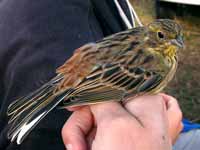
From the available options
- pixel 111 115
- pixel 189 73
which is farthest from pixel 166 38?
pixel 189 73

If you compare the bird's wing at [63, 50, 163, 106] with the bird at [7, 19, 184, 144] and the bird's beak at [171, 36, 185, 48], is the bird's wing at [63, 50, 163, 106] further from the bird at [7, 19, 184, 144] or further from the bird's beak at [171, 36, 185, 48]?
the bird's beak at [171, 36, 185, 48]

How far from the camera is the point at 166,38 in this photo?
236 cm

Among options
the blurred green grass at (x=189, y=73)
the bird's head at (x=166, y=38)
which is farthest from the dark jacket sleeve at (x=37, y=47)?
the blurred green grass at (x=189, y=73)

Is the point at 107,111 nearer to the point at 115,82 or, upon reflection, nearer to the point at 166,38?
the point at 115,82

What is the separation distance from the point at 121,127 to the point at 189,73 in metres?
3.75

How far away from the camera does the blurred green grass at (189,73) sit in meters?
4.92

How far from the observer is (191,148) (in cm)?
310

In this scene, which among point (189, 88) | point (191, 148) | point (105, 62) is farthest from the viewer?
point (189, 88)

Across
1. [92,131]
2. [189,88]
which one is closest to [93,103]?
[92,131]

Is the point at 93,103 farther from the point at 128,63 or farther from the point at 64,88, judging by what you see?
the point at 128,63

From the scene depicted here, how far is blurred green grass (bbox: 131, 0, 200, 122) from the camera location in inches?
194

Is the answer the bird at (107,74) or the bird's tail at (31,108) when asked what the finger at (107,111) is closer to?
the bird at (107,74)

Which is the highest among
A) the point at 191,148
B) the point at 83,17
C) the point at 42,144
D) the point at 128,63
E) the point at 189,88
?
the point at 83,17

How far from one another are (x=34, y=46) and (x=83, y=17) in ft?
0.90
